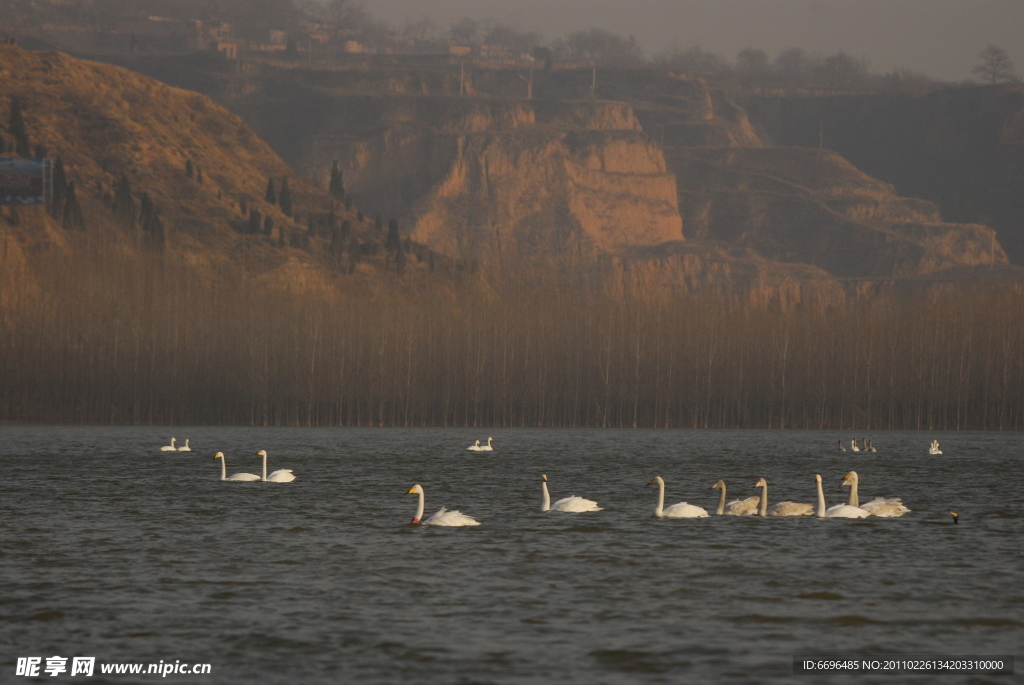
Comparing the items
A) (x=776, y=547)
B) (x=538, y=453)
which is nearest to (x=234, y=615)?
(x=776, y=547)

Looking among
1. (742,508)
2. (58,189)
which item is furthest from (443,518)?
(58,189)

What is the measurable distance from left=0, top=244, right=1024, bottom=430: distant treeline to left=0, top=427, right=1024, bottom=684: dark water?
6210cm

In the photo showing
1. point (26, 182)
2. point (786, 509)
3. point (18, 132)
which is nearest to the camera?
point (786, 509)

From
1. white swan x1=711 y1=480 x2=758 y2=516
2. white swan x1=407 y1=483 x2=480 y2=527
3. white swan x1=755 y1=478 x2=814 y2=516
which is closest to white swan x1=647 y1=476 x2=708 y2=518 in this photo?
white swan x1=711 y1=480 x2=758 y2=516

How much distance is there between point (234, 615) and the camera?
31625mm

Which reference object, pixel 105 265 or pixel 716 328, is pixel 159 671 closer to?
pixel 716 328

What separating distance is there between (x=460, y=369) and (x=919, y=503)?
3311 inches

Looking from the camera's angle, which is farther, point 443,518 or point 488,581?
point 443,518

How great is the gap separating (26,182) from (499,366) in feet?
258

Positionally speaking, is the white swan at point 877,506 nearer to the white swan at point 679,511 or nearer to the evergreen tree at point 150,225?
the white swan at point 679,511

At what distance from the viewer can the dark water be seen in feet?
91.8

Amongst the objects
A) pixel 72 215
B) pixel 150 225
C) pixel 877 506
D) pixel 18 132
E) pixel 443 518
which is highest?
pixel 18 132

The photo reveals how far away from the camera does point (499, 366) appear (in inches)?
5458

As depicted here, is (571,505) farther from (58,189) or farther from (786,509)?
(58,189)
